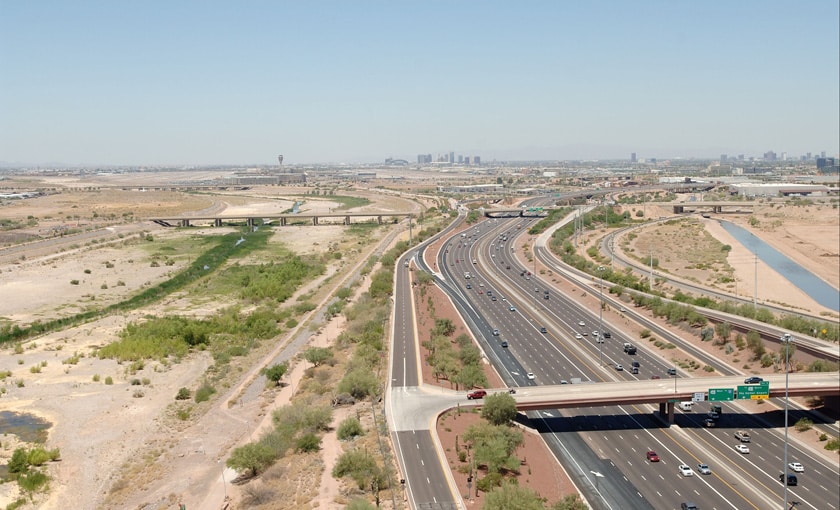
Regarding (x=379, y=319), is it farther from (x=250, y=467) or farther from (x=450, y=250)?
(x=450, y=250)

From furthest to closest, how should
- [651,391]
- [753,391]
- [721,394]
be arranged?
[651,391], [721,394], [753,391]

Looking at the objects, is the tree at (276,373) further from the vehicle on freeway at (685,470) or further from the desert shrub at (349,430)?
the vehicle on freeway at (685,470)

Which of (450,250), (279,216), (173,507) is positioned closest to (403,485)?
(173,507)

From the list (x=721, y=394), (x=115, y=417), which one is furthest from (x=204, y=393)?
(x=721, y=394)

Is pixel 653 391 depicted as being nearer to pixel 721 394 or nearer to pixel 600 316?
pixel 721 394

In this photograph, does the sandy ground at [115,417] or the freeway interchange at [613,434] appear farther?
the sandy ground at [115,417]

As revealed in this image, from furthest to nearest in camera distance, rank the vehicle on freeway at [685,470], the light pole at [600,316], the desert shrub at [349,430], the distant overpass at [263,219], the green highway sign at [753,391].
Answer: the distant overpass at [263,219], the light pole at [600,316], the green highway sign at [753,391], the desert shrub at [349,430], the vehicle on freeway at [685,470]

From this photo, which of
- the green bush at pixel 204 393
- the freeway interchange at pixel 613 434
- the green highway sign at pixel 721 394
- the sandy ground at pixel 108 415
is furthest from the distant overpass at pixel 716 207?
the green bush at pixel 204 393
